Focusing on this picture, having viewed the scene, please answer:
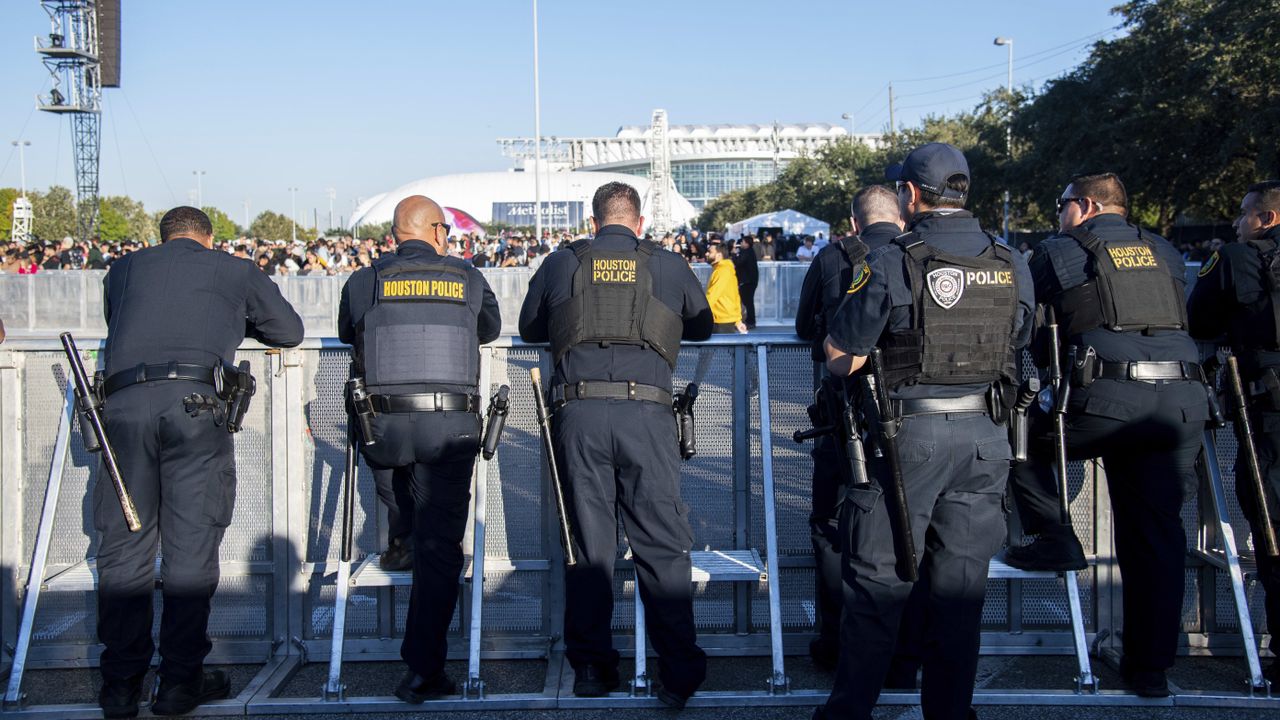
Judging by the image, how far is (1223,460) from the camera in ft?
16.5

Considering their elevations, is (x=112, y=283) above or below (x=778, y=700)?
above

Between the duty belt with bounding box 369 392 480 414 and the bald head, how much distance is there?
666 millimetres

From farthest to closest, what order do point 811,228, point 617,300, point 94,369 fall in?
point 811,228
point 94,369
point 617,300

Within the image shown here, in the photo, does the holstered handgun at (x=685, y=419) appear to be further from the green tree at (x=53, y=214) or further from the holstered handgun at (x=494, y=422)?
the green tree at (x=53, y=214)

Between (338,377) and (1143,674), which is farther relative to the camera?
(338,377)

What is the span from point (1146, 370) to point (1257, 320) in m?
0.60

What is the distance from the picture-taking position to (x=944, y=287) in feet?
12.1

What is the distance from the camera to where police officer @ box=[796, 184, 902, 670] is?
15.0ft

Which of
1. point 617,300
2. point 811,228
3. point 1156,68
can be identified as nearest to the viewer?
point 617,300

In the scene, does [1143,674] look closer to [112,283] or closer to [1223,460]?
[1223,460]

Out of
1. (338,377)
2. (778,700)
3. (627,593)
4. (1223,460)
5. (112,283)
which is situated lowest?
(778,700)

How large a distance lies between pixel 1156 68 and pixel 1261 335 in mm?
25643

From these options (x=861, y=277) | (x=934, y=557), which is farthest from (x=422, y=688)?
(x=861, y=277)

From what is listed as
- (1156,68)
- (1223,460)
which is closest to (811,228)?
(1156,68)
